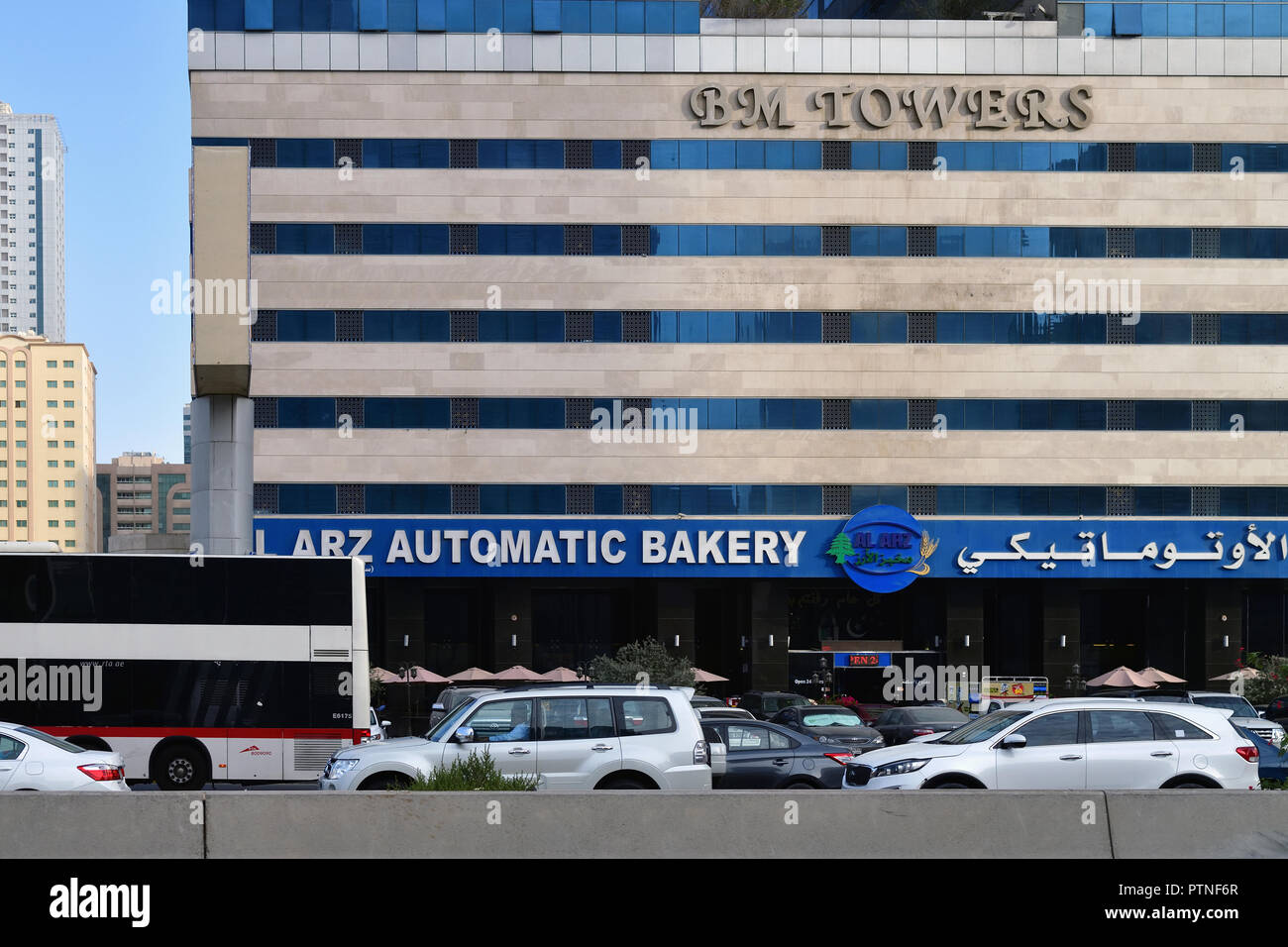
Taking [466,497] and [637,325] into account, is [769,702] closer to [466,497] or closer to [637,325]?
[466,497]

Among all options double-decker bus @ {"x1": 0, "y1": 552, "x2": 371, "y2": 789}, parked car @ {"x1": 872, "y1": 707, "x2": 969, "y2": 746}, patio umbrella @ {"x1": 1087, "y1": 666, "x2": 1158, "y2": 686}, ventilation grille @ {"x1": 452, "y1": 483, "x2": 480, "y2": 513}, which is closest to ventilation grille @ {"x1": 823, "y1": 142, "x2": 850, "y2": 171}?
ventilation grille @ {"x1": 452, "y1": 483, "x2": 480, "y2": 513}

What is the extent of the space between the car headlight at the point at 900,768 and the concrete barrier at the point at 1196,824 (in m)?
4.75

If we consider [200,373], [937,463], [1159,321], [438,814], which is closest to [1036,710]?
[438,814]

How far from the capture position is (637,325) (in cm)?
5488

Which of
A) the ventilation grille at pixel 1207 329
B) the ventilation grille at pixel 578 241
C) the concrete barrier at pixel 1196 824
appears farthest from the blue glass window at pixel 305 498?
the concrete barrier at pixel 1196 824

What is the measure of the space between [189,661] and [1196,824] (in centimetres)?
1773

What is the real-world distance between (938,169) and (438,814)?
157 ft

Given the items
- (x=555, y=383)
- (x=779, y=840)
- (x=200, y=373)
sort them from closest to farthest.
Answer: (x=779, y=840)
(x=200, y=373)
(x=555, y=383)

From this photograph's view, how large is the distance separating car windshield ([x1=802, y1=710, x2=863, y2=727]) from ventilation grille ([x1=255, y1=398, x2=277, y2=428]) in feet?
101

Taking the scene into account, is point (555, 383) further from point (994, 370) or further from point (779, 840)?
point (779, 840)

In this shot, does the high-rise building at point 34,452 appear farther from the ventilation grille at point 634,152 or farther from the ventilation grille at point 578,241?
the ventilation grille at point 634,152

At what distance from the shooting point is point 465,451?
5462 centimetres

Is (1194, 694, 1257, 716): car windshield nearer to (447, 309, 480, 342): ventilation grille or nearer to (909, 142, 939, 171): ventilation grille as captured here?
(909, 142, 939, 171): ventilation grille

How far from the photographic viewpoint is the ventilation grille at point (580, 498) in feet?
180
